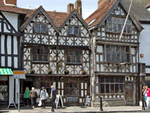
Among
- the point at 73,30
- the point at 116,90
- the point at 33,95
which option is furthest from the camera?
the point at 116,90

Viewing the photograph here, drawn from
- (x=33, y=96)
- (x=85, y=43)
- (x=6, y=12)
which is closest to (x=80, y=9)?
(x=85, y=43)

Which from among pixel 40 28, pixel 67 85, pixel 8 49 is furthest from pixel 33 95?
pixel 40 28

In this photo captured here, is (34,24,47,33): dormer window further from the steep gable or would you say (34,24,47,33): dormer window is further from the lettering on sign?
the lettering on sign

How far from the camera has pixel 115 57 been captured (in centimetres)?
2231

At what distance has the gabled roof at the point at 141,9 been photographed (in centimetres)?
2417

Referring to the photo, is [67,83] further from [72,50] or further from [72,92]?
[72,50]

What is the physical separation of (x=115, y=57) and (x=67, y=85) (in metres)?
4.65

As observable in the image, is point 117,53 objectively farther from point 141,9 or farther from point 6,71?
point 6,71

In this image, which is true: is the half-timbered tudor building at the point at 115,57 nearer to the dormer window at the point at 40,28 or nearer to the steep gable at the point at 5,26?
the dormer window at the point at 40,28

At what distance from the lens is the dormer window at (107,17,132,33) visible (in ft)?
73.1

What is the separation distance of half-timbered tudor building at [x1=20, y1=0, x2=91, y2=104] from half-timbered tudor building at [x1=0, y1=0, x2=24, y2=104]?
1.91ft

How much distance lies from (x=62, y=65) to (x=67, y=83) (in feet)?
5.06

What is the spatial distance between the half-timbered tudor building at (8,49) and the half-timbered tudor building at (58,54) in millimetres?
583

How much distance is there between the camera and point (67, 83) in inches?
846
